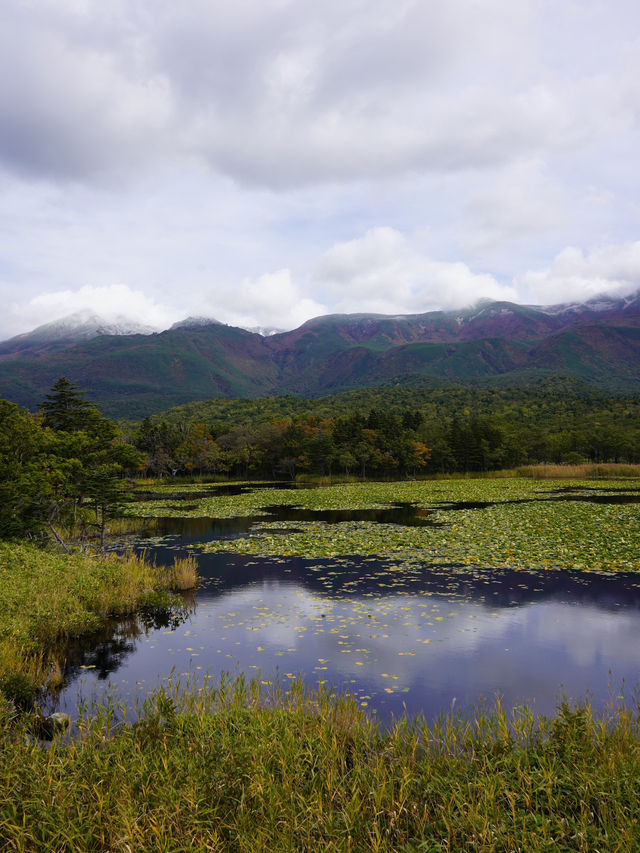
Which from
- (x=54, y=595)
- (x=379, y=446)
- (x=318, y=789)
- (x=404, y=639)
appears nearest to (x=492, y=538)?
(x=404, y=639)

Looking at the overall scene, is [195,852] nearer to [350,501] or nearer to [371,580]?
[371,580]

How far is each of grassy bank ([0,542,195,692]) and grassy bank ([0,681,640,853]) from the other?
589 centimetres

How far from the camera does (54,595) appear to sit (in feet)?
60.9

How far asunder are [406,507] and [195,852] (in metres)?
48.8

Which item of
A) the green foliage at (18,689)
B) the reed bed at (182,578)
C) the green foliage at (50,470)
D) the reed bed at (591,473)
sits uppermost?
the green foliage at (50,470)

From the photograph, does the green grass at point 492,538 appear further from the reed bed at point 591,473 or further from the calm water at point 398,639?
the reed bed at point 591,473

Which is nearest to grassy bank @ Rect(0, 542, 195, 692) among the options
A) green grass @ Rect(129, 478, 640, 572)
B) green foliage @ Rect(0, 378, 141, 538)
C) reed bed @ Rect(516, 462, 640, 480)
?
green foliage @ Rect(0, 378, 141, 538)

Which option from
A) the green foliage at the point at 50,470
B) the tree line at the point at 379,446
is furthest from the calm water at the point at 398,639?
the tree line at the point at 379,446

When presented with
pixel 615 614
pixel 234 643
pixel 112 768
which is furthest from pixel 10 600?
pixel 615 614

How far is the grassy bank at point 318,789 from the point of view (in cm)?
643

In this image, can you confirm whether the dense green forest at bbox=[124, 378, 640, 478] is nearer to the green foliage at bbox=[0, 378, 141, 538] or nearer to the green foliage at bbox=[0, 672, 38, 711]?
the green foliage at bbox=[0, 378, 141, 538]

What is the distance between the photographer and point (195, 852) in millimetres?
6109

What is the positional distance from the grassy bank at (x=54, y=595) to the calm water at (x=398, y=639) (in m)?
0.92

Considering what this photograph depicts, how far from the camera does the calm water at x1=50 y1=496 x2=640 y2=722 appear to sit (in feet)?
43.8
